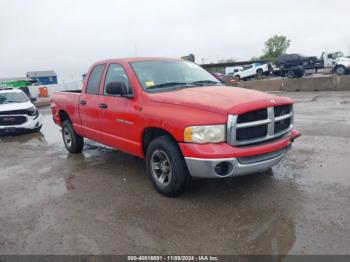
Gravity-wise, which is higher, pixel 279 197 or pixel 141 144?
pixel 141 144

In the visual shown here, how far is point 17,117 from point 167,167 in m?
7.88

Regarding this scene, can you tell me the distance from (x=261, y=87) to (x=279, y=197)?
17703 millimetres

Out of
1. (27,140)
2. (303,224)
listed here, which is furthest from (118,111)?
(27,140)

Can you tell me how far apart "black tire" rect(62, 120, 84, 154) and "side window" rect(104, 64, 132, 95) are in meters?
1.95

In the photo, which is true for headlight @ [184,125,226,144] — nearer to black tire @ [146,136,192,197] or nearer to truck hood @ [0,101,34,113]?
black tire @ [146,136,192,197]

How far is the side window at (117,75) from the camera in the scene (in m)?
4.62

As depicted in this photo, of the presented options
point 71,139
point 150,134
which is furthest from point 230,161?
point 71,139

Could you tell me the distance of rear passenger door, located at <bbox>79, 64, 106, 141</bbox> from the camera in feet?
17.3

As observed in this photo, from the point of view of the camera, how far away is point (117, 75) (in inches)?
195

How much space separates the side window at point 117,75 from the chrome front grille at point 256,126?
1.77 m

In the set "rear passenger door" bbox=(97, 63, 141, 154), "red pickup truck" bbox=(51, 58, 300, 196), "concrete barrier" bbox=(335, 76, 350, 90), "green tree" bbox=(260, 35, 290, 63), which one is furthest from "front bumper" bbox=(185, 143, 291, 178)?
"green tree" bbox=(260, 35, 290, 63)

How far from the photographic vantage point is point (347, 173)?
4.55 metres

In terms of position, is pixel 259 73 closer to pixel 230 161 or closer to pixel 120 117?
pixel 120 117

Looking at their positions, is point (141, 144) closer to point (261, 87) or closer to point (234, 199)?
point (234, 199)
